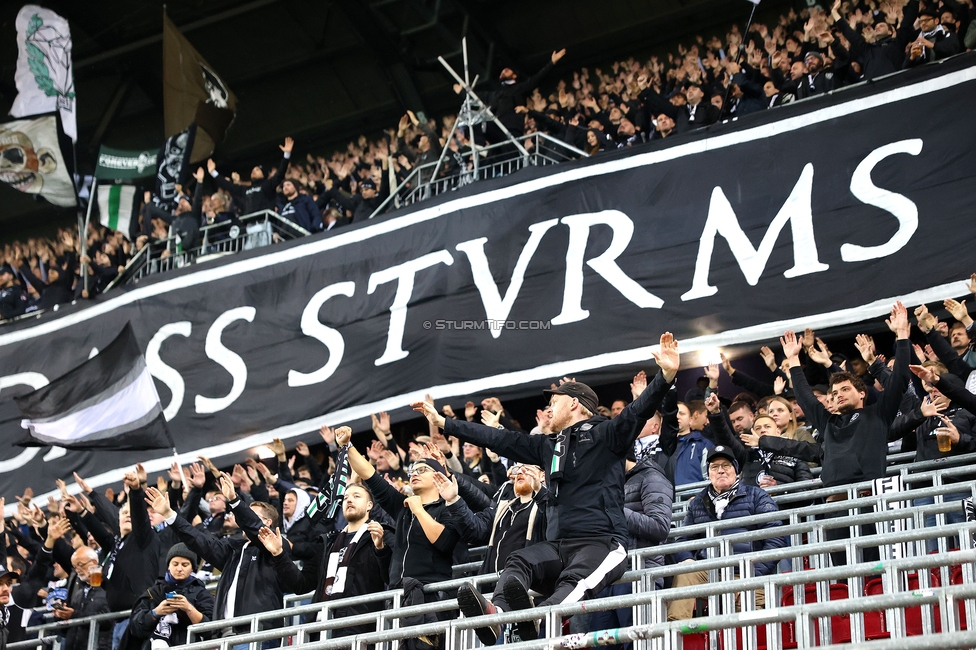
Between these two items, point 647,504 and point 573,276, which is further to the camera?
point 573,276

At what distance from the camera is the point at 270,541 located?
27.0 ft

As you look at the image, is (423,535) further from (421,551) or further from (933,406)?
(933,406)

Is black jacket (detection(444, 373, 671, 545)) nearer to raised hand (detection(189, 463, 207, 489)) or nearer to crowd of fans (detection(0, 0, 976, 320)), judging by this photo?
raised hand (detection(189, 463, 207, 489))

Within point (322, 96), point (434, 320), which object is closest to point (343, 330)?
point (434, 320)

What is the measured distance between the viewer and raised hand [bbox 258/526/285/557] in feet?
26.9

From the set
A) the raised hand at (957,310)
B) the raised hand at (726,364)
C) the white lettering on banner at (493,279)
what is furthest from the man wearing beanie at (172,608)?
the raised hand at (957,310)

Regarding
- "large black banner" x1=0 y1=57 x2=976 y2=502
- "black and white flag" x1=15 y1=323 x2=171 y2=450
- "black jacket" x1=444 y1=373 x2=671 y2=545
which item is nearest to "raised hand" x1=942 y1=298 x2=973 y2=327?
"large black banner" x1=0 y1=57 x2=976 y2=502

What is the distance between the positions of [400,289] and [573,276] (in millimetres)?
1867

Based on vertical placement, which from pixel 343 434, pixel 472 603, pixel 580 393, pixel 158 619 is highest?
pixel 343 434

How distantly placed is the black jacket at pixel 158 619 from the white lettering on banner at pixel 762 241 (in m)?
4.52

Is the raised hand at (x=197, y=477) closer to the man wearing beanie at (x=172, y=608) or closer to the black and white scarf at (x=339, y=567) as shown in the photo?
the man wearing beanie at (x=172, y=608)

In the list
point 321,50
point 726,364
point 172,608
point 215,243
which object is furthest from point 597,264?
point 321,50

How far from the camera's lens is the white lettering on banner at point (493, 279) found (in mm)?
11641

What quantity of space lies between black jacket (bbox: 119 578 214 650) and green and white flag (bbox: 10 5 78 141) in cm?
915
